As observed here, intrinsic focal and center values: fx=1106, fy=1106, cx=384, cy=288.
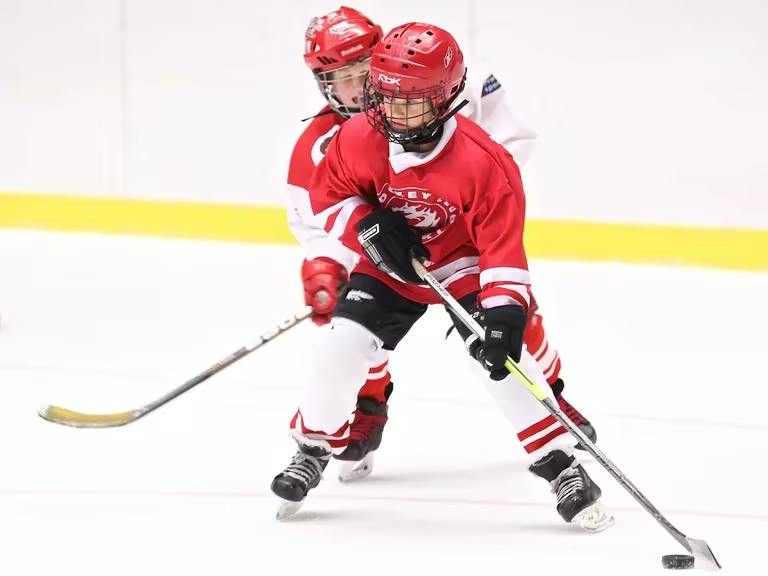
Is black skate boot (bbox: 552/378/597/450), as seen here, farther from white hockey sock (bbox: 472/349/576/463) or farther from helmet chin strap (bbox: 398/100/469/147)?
helmet chin strap (bbox: 398/100/469/147)

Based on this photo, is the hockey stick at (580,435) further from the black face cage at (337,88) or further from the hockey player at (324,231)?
the black face cage at (337,88)

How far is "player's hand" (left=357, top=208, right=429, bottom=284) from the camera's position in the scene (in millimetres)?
2053

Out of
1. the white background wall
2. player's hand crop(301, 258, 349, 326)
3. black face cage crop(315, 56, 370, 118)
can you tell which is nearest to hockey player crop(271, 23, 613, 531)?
player's hand crop(301, 258, 349, 326)

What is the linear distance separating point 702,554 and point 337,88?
1.24 m

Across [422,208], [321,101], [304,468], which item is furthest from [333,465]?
[321,101]

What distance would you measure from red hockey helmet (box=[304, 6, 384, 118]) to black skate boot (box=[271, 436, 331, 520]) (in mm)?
756

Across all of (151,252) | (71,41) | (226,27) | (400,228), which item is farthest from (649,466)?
(71,41)

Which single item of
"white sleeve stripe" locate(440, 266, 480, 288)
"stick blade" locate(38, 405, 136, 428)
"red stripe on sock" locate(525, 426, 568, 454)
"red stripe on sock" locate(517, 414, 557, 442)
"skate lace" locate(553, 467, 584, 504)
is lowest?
"stick blade" locate(38, 405, 136, 428)

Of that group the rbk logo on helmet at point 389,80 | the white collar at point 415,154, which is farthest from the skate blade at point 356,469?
the rbk logo on helmet at point 389,80

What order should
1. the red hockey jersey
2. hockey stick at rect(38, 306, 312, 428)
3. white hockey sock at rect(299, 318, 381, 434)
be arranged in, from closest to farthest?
the red hockey jersey, white hockey sock at rect(299, 318, 381, 434), hockey stick at rect(38, 306, 312, 428)

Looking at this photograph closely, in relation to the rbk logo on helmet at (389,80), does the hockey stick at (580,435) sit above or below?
below

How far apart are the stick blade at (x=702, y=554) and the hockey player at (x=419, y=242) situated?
20cm

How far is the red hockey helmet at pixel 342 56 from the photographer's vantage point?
2406 mm

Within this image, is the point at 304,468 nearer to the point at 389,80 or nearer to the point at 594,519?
the point at 594,519
